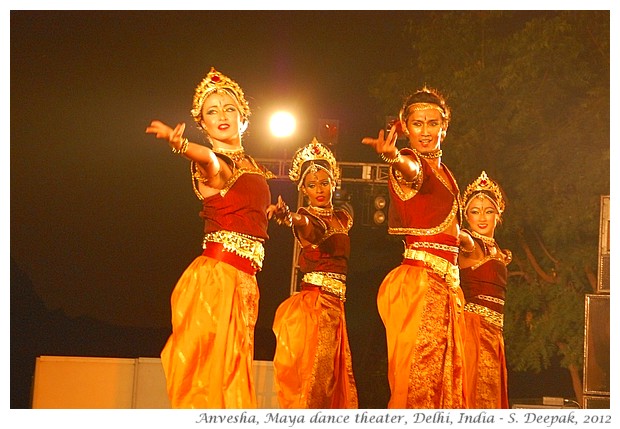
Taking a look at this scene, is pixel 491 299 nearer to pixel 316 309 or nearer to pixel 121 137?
pixel 316 309

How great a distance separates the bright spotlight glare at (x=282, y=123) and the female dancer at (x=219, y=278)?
895 mm

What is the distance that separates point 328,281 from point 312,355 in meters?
0.41

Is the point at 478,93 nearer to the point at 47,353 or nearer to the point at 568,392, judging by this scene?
the point at 568,392

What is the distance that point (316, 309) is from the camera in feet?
17.3

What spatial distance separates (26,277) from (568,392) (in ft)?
11.0

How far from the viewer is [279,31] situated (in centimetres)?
552

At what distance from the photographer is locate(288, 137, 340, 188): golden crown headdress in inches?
213

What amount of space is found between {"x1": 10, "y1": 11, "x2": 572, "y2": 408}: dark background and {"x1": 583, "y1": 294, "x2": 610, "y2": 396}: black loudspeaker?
1782mm

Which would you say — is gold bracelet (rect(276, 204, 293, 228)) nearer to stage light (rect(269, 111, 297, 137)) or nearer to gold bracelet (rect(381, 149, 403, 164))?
gold bracelet (rect(381, 149, 403, 164))

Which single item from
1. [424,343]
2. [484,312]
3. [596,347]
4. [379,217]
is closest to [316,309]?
[424,343]

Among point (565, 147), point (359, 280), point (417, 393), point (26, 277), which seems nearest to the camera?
point (417, 393)

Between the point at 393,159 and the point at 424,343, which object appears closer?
the point at 393,159

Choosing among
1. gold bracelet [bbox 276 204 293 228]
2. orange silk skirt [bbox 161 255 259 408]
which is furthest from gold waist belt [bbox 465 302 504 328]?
orange silk skirt [bbox 161 255 259 408]
